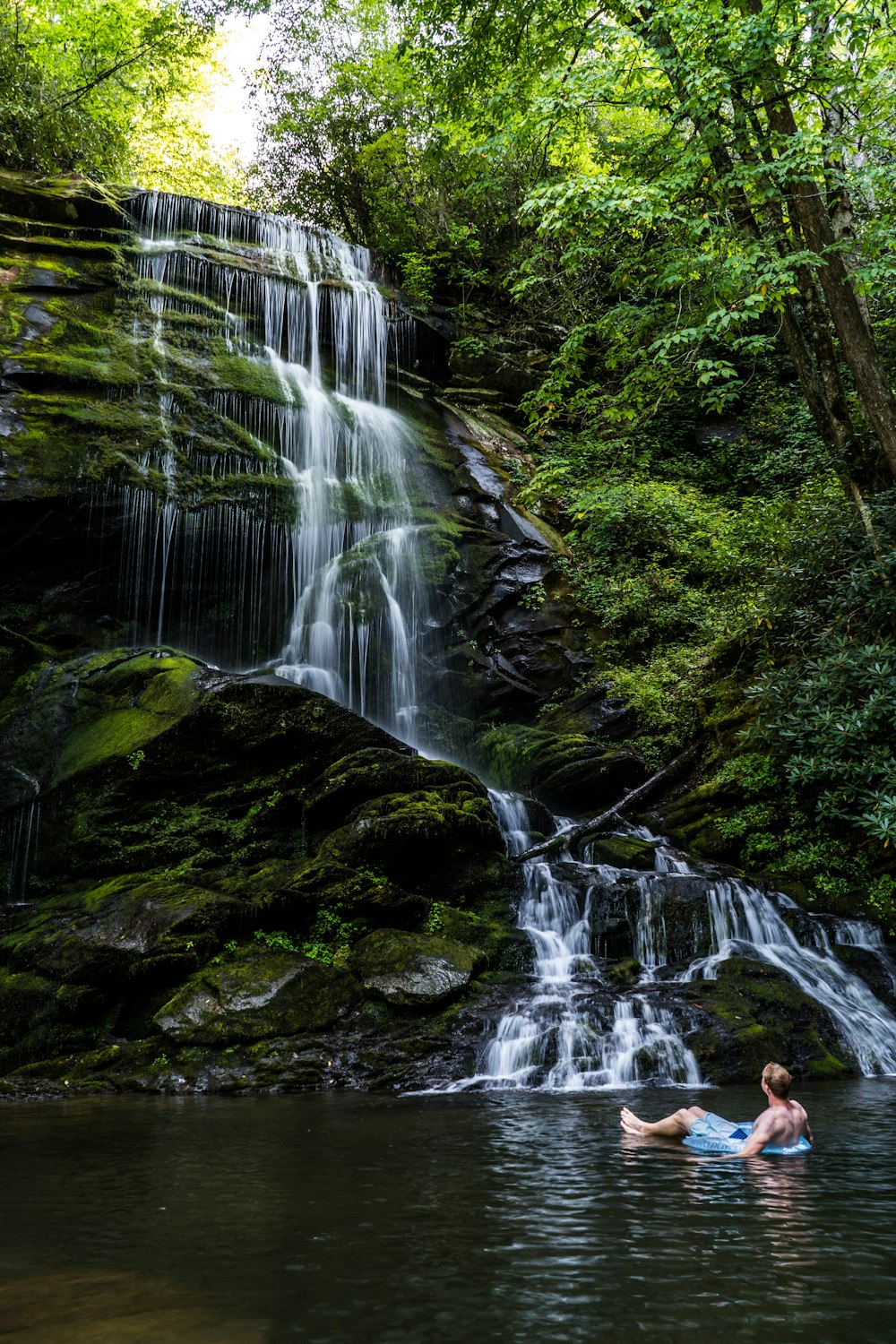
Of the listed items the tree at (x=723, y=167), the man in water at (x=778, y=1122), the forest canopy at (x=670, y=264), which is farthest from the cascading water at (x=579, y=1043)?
the tree at (x=723, y=167)

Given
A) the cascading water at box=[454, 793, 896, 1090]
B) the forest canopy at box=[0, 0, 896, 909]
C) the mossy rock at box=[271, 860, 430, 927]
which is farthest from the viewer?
the forest canopy at box=[0, 0, 896, 909]

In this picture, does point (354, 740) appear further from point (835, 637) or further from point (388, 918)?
point (835, 637)

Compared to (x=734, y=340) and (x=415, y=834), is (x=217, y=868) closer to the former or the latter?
(x=415, y=834)

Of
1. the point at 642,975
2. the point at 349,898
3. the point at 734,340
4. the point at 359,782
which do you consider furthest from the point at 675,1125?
the point at 734,340

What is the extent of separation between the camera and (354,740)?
1073 centimetres

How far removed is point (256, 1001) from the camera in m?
7.84

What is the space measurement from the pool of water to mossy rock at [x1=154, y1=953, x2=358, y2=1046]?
2.00 meters

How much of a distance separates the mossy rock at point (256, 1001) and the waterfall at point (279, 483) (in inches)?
230

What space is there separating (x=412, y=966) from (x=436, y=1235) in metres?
5.02

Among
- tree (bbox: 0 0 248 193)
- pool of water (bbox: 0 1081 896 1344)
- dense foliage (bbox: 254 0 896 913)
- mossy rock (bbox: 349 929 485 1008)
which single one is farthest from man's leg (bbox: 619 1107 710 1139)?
tree (bbox: 0 0 248 193)

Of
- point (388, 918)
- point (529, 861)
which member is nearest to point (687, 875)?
point (529, 861)

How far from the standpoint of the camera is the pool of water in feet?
8.45

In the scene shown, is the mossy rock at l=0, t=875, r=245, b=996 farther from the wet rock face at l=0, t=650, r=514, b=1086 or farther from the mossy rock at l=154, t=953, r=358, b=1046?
the mossy rock at l=154, t=953, r=358, b=1046

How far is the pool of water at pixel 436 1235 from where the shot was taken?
257 cm
